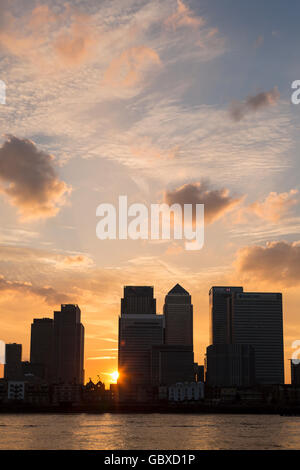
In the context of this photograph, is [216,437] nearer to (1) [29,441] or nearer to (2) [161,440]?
(2) [161,440]

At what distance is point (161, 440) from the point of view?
13925 cm
